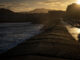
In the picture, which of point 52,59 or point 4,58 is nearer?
point 52,59

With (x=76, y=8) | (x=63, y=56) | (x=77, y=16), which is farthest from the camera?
(x=76, y=8)

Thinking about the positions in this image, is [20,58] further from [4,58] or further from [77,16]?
[77,16]

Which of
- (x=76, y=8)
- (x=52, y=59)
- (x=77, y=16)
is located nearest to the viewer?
(x=52, y=59)

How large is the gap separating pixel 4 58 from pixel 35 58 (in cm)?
266

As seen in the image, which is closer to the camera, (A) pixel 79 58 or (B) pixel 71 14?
(A) pixel 79 58

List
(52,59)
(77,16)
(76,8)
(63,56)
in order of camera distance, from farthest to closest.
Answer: (76,8), (77,16), (63,56), (52,59)

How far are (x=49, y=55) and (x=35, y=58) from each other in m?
1.66

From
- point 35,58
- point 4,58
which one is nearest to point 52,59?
point 35,58

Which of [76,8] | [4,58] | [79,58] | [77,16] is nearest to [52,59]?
[79,58]

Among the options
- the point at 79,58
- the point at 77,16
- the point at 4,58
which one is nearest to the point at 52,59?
the point at 79,58

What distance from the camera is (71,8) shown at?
19088 centimetres

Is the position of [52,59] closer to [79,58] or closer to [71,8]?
[79,58]

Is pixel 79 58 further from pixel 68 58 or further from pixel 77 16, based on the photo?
pixel 77 16

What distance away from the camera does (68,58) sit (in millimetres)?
13094
